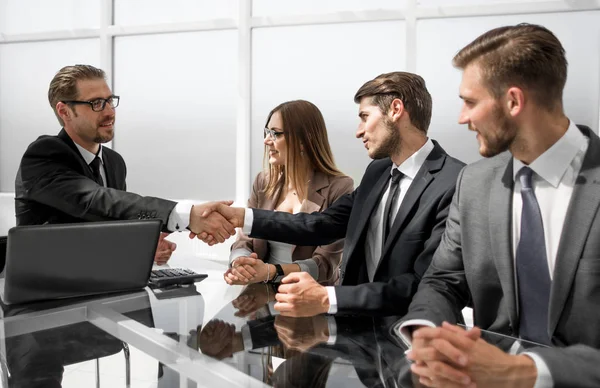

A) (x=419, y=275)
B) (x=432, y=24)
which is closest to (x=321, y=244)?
(x=419, y=275)

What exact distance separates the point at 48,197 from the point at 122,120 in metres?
3.41

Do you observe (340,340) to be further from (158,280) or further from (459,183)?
(158,280)

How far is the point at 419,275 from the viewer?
198 cm

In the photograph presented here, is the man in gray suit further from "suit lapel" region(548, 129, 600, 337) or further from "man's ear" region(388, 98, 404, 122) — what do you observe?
"man's ear" region(388, 98, 404, 122)

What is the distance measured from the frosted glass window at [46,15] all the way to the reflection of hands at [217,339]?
5169 mm

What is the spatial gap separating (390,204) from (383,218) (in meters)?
0.06

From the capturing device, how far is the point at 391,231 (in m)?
2.12

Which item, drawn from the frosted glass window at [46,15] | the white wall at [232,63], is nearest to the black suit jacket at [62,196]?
the white wall at [232,63]

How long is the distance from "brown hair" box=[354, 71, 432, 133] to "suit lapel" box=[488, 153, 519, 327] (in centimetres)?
72

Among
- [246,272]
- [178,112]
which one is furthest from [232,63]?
[246,272]

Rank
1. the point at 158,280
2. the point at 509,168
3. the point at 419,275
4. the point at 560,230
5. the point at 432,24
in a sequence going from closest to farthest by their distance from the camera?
1. the point at 560,230
2. the point at 509,168
3. the point at 419,275
4. the point at 158,280
5. the point at 432,24

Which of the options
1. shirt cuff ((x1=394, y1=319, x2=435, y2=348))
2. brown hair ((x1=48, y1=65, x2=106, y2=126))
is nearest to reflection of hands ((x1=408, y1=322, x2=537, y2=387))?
shirt cuff ((x1=394, y1=319, x2=435, y2=348))

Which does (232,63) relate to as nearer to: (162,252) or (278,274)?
(162,252)

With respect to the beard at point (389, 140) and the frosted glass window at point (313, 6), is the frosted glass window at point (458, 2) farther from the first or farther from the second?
the beard at point (389, 140)
